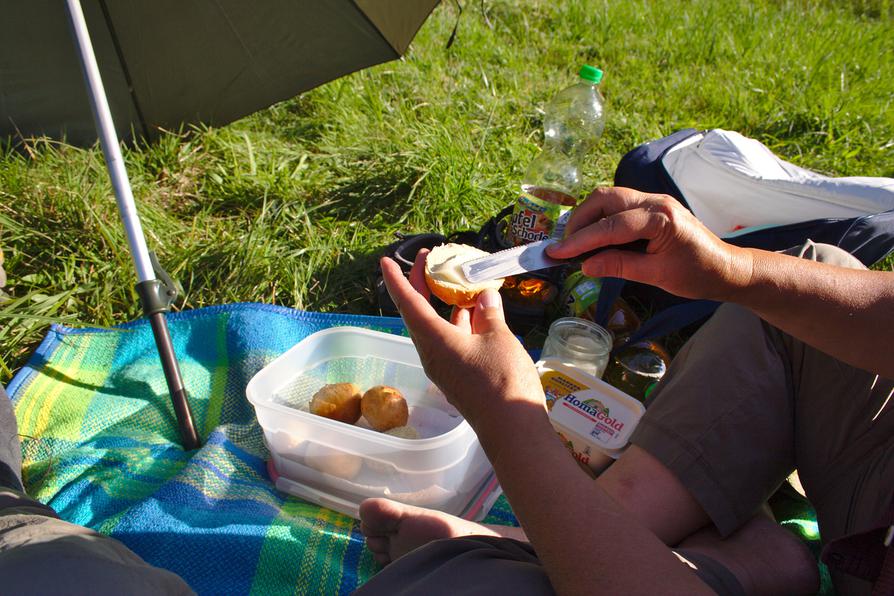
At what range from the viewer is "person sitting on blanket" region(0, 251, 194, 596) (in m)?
0.80

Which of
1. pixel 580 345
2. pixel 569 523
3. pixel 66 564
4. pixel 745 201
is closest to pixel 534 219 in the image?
pixel 580 345

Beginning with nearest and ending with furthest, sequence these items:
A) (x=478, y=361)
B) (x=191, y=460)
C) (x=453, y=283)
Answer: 1. (x=478, y=361)
2. (x=453, y=283)
3. (x=191, y=460)

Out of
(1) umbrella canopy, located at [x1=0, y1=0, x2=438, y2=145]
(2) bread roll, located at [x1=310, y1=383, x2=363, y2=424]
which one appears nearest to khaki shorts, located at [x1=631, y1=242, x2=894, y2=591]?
(2) bread roll, located at [x1=310, y1=383, x2=363, y2=424]

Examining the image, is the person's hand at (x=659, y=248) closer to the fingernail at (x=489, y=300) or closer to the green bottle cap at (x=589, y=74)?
the fingernail at (x=489, y=300)

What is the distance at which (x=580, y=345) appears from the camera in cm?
204

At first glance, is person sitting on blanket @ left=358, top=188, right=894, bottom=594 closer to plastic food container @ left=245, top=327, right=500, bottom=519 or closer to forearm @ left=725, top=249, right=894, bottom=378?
forearm @ left=725, top=249, right=894, bottom=378

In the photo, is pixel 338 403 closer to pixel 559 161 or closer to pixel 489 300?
pixel 489 300

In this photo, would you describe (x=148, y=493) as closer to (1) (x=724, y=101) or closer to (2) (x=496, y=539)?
(2) (x=496, y=539)

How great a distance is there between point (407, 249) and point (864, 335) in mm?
1491

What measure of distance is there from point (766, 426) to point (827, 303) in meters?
0.33

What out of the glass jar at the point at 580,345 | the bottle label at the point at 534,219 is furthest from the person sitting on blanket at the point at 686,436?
the bottle label at the point at 534,219

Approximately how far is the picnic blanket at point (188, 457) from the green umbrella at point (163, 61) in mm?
160

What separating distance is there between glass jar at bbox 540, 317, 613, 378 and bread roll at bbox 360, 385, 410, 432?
1.68 feet

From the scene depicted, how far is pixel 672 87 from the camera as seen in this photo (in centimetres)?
418
